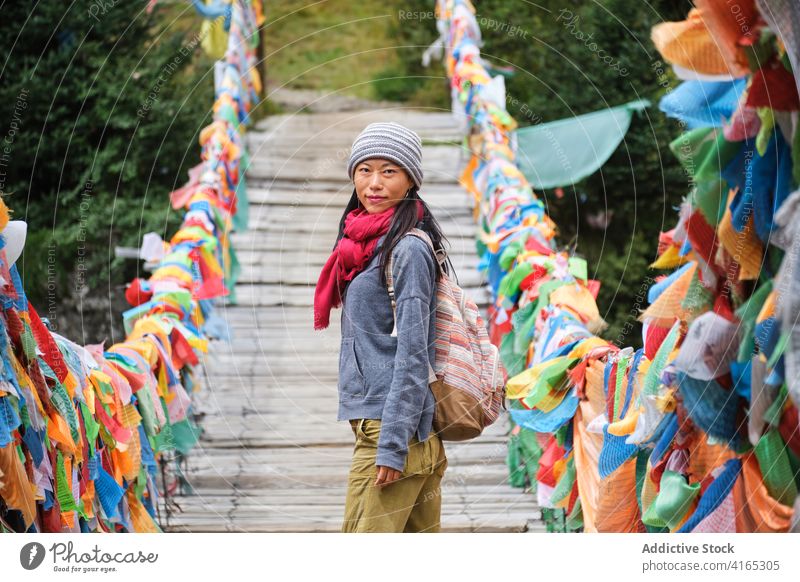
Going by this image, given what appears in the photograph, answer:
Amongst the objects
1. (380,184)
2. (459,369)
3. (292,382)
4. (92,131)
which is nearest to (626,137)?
(92,131)

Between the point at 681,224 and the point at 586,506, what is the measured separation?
4.13ft

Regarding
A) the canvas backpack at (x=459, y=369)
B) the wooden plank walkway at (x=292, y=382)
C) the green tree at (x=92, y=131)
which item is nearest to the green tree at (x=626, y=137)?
the wooden plank walkway at (x=292, y=382)

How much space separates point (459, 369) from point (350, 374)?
23 centimetres

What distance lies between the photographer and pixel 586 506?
349 cm

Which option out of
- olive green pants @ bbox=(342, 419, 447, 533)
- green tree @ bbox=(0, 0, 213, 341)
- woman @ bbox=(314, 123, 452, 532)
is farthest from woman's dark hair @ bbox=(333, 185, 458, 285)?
green tree @ bbox=(0, 0, 213, 341)

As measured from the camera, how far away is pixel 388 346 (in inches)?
102

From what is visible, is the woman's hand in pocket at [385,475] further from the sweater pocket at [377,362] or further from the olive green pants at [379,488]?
the sweater pocket at [377,362]

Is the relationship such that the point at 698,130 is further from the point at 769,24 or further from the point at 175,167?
the point at 175,167

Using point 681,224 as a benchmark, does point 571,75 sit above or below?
above

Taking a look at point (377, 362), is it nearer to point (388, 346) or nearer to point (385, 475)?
point (388, 346)

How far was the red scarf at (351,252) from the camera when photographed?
2691 millimetres

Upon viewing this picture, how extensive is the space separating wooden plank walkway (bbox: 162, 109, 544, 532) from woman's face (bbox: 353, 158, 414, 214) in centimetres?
150

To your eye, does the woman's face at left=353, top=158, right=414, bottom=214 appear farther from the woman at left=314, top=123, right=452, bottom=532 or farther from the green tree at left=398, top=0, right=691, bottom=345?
the green tree at left=398, top=0, right=691, bottom=345
